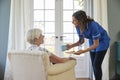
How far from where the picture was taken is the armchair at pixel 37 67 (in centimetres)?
290

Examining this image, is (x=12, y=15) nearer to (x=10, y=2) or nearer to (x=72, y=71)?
(x=10, y=2)

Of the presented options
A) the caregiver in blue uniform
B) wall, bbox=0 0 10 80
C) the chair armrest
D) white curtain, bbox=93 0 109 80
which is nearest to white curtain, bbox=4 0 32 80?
wall, bbox=0 0 10 80

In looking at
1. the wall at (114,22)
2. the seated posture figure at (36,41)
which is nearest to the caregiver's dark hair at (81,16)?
the seated posture figure at (36,41)

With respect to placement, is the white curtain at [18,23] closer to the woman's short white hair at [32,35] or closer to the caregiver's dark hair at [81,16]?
the caregiver's dark hair at [81,16]

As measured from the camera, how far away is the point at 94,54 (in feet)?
12.4

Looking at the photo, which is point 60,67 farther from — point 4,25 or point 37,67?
point 4,25

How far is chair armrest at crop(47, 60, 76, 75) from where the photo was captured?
2930mm

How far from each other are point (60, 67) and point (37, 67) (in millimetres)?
289

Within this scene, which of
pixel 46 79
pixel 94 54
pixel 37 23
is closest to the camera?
pixel 46 79

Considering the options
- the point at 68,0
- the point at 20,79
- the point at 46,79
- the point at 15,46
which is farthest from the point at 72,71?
the point at 68,0

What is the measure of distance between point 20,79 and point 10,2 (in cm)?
242

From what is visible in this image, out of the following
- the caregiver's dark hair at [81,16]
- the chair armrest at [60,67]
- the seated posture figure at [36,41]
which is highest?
the caregiver's dark hair at [81,16]

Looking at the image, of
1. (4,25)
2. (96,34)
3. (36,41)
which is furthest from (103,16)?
(36,41)

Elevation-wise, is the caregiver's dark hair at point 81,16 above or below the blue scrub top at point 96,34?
above
